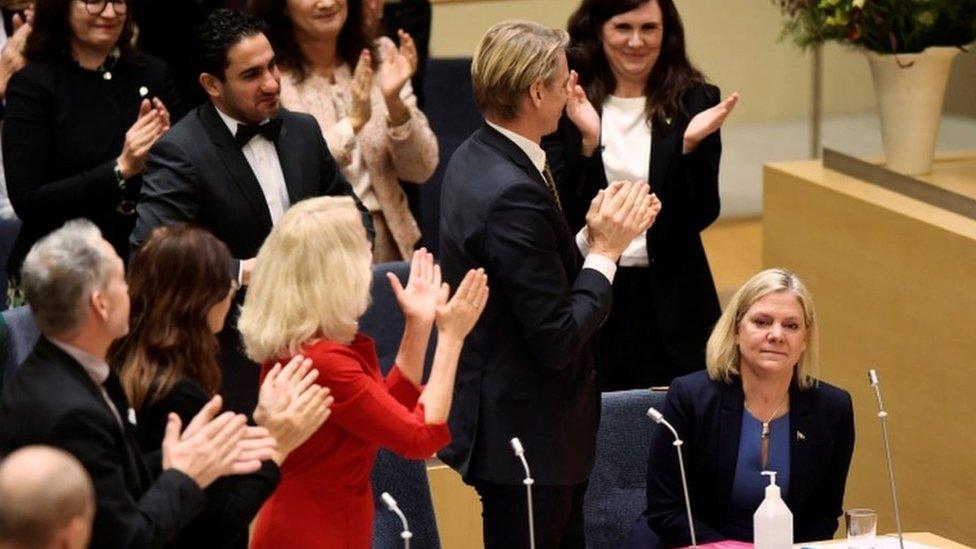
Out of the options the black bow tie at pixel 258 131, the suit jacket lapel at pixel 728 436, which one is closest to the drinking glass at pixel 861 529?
the suit jacket lapel at pixel 728 436

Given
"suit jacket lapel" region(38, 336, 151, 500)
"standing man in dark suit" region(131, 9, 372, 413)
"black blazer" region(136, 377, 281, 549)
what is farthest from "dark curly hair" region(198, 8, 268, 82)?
"suit jacket lapel" region(38, 336, 151, 500)

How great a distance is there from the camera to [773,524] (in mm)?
3375

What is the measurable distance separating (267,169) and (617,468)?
1.07 m

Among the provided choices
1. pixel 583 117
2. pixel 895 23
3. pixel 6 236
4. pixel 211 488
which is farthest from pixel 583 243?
pixel 6 236

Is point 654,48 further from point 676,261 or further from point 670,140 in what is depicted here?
point 676,261

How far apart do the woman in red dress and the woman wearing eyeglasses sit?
4.01 ft

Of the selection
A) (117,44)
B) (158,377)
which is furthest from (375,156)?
(158,377)

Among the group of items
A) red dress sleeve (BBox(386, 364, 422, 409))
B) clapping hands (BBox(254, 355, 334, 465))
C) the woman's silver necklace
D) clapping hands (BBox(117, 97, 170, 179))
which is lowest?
the woman's silver necklace

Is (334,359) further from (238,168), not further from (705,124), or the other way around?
(705,124)

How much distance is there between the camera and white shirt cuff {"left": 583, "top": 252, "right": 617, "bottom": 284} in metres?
3.55

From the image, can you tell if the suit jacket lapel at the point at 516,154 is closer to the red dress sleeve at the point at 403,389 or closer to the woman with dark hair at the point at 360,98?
the red dress sleeve at the point at 403,389

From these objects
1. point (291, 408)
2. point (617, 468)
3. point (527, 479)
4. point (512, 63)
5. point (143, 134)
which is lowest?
point (617, 468)

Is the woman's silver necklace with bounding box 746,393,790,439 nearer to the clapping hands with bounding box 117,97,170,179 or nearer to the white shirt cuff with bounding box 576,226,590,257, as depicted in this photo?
the white shirt cuff with bounding box 576,226,590,257

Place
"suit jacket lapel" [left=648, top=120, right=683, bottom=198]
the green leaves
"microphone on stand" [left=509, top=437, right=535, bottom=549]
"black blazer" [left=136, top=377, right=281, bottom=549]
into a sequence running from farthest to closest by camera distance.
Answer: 1. the green leaves
2. "suit jacket lapel" [left=648, top=120, right=683, bottom=198]
3. "microphone on stand" [left=509, top=437, right=535, bottom=549]
4. "black blazer" [left=136, top=377, right=281, bottom=549]
